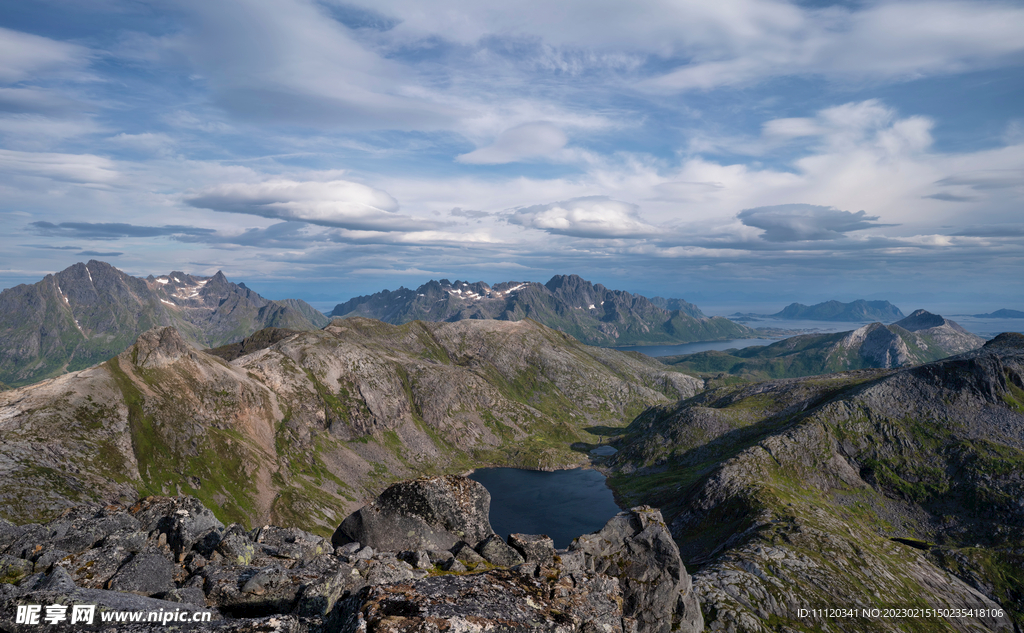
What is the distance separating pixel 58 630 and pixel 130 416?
183934 millimetres

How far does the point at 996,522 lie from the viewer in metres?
125

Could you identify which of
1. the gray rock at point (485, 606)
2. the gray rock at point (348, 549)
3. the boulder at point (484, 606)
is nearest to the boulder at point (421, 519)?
the gray rock at point (348, 549)

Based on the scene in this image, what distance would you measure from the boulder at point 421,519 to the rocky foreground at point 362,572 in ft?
0.28

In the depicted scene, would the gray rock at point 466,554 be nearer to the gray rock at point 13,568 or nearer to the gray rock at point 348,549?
the gray rock at point 348,549

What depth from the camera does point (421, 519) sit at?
114ft

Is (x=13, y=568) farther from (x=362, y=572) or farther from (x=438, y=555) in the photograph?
(x=438, y=555)

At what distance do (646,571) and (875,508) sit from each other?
149 m

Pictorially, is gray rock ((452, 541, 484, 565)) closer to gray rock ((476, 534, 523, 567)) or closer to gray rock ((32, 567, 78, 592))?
gray rock ((476, 534, 523, 567))

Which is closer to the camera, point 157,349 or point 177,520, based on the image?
point 177,520

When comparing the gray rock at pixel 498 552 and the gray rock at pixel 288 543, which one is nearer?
the gray rock at pixel 288 543

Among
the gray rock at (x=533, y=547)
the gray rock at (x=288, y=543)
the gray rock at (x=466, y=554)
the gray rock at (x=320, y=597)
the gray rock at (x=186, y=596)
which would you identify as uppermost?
the gray rock at (x=320, y=597)

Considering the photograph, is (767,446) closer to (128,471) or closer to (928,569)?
(928,569)

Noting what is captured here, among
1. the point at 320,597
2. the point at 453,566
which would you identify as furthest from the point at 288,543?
the point at 320,597

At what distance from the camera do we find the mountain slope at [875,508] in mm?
86688
